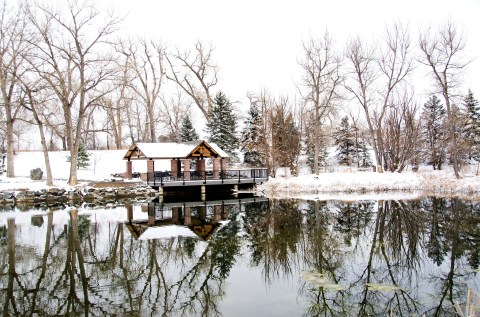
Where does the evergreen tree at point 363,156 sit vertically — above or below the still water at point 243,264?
above

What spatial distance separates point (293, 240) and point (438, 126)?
34.3 meters

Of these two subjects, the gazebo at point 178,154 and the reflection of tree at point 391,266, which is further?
the gazebo at point 178,154

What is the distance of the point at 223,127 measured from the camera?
117 feet

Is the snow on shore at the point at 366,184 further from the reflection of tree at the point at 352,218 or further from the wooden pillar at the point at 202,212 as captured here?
the wooden pillar at the point at 202,212

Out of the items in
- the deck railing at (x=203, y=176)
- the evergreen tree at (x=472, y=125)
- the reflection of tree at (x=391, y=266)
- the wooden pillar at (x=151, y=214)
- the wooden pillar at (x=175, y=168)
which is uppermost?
the evergreen tree at (x=472, y=125)

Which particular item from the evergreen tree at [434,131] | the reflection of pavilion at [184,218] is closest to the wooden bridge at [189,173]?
the reflection of pavilion at [184,218]

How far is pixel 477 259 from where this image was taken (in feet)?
30.7

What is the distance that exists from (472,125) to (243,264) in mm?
36232

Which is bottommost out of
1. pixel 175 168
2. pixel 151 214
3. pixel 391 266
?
pixel 391 266

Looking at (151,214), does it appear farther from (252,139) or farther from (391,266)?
(252,139)

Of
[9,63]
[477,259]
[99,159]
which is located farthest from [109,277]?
[99,159]

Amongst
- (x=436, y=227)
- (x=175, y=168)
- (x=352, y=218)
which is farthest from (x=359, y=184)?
(x=175, y=168)

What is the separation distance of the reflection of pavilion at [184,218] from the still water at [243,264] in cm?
9

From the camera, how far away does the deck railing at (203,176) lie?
27000 millimetres
